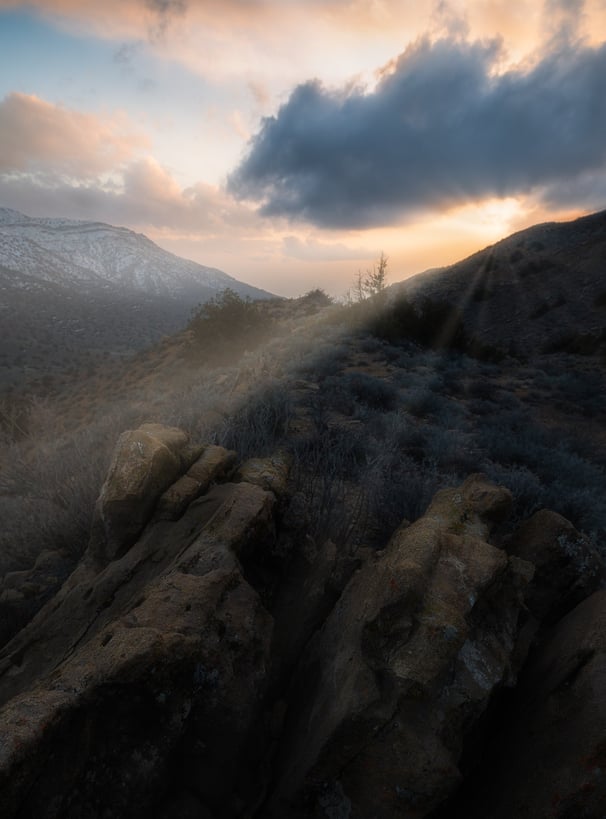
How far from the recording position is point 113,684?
5.14 ft

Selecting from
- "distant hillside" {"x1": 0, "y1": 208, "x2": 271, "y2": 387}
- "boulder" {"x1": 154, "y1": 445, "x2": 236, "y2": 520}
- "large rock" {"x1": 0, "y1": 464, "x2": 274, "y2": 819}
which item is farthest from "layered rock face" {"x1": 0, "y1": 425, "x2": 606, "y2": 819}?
"distant hillside" {"x1": 0, "y1": 208, "x2": 271, "y2": 387}

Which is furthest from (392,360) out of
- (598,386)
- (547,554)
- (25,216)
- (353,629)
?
(25,216)

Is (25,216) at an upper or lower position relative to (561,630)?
upper

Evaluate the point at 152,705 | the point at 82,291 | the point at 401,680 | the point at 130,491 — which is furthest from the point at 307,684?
the point at 82,291

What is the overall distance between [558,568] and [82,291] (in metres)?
108

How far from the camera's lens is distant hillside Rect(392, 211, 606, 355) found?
29.2 meters

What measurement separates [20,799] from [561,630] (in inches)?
98.5

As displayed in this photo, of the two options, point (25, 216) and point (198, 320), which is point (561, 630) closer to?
point (198, 320)

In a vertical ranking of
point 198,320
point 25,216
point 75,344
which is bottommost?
point 75,344

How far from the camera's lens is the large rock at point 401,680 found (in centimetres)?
159

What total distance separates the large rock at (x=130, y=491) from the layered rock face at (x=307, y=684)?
362 mm

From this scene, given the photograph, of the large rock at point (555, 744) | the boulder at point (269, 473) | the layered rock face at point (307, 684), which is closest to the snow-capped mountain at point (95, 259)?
the boulder at point (269, 473)

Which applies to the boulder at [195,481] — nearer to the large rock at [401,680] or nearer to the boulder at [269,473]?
the boulder at [269,473]

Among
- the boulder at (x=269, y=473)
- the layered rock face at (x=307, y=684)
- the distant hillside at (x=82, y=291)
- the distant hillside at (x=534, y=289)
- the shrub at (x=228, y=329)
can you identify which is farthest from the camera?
the distant hillside at (x=82, y=291)
